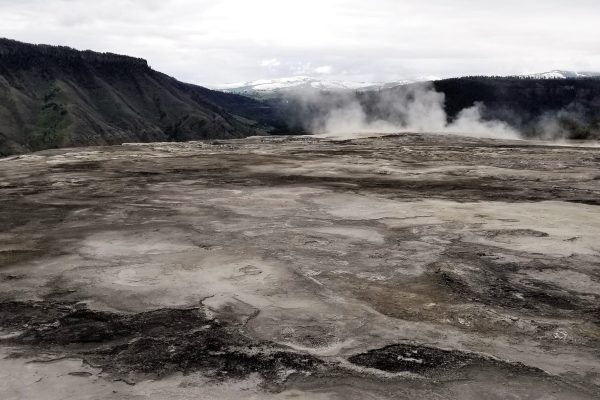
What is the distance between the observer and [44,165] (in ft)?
61.1

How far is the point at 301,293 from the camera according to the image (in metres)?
6.05

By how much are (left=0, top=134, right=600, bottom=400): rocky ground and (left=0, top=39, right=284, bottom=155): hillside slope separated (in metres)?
51.5

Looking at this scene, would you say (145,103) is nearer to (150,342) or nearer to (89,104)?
(89,104)

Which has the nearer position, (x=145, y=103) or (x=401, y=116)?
(x=401, y=116)

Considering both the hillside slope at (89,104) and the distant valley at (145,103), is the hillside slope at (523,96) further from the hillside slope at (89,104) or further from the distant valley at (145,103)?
the hillside slope at (89,104)

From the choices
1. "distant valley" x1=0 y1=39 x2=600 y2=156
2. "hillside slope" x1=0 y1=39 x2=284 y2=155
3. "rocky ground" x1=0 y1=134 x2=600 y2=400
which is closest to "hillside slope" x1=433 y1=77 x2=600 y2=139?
"distant valley" x1=0 y1=39 x2=600 y2=156

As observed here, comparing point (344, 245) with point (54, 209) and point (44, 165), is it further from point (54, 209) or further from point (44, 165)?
point (44, 165)

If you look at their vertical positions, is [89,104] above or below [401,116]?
above

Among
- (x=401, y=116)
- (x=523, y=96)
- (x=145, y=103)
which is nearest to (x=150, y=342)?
(x=401, y=116)

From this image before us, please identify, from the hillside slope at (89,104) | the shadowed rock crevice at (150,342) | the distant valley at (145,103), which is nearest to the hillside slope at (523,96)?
the distant valley at (145,103)

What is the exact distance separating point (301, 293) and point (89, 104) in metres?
71.6

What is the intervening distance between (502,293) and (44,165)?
55.0 feet

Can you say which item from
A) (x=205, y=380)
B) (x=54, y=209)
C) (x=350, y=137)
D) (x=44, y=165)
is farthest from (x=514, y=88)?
(x=205, y=380)

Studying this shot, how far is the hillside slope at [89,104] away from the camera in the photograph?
197 ft
